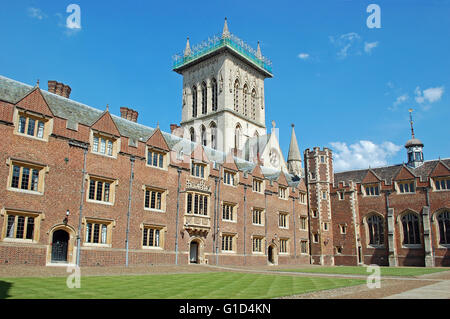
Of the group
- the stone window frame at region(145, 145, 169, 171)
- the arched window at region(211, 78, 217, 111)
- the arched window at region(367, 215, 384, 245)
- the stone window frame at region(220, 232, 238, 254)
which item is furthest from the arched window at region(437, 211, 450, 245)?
the arched window at region(211, 78, 217, 111)

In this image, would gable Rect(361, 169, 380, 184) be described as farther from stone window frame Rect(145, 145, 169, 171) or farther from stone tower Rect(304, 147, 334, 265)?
stone window frame Rect(145, 145, 169, 171)

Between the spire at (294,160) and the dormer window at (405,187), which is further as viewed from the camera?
the spire at (294,160)

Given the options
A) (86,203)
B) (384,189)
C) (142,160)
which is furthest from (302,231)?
(86,203)

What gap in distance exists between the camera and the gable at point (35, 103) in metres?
23.4

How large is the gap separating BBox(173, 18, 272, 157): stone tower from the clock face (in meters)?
4.98

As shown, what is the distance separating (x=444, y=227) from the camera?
140 feet

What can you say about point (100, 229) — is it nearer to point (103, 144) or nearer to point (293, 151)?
point (103, 144)

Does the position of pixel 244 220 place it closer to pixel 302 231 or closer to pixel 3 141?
pixel 302 231

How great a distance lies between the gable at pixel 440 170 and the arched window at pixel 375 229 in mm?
7886

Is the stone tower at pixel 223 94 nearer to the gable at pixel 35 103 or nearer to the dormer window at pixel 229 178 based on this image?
the dormer window at pixel 229 178

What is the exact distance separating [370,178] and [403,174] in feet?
12.8

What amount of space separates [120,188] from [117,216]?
1980 mm

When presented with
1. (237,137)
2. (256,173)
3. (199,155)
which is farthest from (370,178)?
(199,155)

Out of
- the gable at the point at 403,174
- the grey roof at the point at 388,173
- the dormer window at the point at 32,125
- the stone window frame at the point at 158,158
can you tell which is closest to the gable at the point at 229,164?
the stone window frame at the point at 158,158
